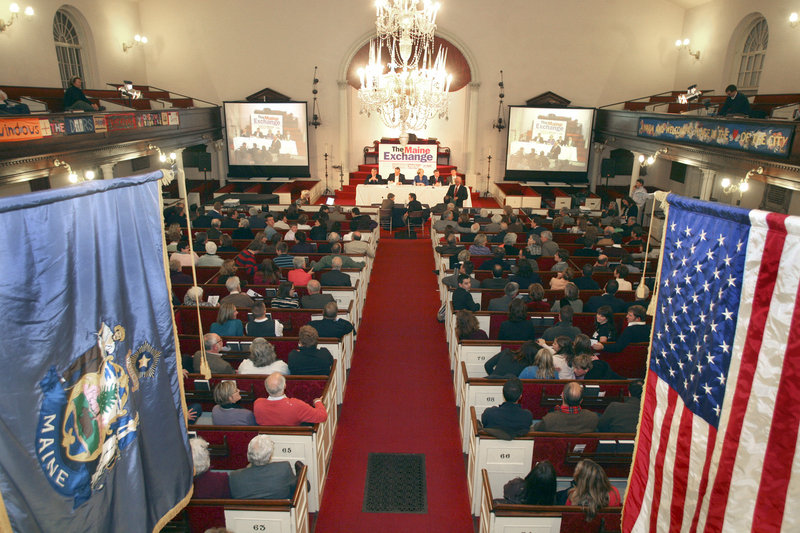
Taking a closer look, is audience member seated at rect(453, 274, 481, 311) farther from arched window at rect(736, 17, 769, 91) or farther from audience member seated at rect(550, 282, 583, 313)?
arched window at rect(736, 17, 769, 91)

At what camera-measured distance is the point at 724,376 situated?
2.25m

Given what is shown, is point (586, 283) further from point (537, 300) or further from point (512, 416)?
point (512, 416)

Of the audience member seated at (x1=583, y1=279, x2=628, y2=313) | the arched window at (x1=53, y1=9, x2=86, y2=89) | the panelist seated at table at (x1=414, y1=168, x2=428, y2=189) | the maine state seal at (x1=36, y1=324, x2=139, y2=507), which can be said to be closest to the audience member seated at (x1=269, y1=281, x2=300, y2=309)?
the audience member seated at (x1=583, y1=279, x2=628, y2=313)

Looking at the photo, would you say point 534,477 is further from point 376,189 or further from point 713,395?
A: point 376,189

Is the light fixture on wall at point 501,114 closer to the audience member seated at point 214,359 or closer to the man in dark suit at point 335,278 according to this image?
the man in dark suit at point 335,278

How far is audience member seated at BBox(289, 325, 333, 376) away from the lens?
585 centimetres

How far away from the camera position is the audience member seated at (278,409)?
490cm

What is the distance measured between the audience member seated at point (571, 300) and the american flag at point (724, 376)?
4.80 metres

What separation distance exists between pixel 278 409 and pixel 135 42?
59.7 ft

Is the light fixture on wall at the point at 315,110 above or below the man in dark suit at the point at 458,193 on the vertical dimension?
above

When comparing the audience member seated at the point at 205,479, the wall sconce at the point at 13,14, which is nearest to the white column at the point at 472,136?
the wall sconce at the point at 13,14

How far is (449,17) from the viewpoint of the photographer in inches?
732

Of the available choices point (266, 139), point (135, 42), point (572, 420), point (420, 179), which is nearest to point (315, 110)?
point (266, 139)

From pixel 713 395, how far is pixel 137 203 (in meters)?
2.63
